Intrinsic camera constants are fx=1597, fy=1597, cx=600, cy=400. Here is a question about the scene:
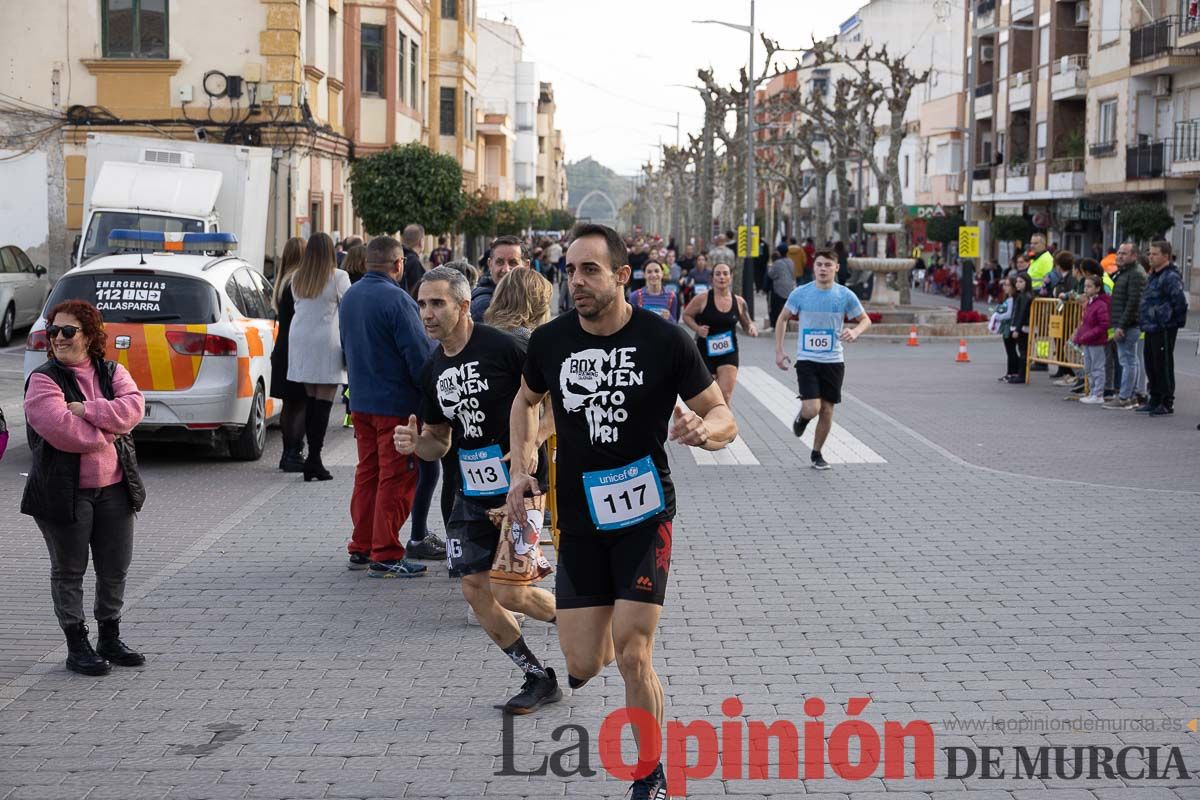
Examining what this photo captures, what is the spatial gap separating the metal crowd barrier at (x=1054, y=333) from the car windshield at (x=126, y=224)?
11.5m

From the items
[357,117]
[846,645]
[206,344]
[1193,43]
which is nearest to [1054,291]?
[206,344]

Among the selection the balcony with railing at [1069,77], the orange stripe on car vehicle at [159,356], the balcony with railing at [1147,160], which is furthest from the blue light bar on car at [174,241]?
the balcony with railing at [1069,77]

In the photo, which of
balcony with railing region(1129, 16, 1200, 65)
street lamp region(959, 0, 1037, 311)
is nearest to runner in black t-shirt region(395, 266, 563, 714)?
street lamp region(959, 0, 1037, 311)

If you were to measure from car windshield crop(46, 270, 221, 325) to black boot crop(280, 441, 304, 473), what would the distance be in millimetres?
1200

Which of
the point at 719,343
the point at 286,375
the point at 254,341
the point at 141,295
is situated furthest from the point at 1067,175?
the point at 141,295

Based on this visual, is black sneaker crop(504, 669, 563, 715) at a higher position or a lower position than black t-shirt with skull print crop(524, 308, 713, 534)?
lower

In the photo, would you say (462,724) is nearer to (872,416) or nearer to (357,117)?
(872,416)

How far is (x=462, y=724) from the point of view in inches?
239

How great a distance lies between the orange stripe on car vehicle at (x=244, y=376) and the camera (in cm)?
1293

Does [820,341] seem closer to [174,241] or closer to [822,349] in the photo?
[822,349]

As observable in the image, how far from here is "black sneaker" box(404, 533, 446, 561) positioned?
370 inches

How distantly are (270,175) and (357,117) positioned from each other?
1311 cm

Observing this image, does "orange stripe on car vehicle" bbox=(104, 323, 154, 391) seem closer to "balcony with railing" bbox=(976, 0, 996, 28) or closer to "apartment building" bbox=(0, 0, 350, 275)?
"apartment building" bbox=(0, 0, 350, 275)

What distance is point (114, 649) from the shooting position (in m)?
6.98
